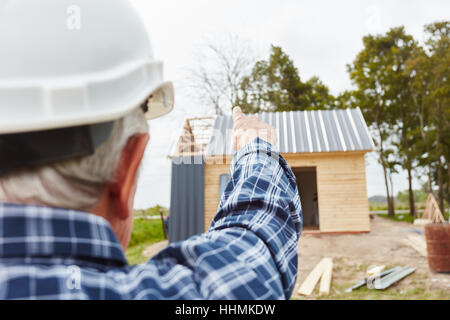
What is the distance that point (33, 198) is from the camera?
548 millimetres

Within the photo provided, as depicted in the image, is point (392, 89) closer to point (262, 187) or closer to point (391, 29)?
point (391, 29)

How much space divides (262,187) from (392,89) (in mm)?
20123

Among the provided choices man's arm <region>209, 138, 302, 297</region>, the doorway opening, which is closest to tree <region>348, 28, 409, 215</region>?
the doorway opening

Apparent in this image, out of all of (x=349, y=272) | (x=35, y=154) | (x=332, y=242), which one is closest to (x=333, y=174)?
(x=332, y=242)

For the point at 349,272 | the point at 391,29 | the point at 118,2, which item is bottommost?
the point at 349,272

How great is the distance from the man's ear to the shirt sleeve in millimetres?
119

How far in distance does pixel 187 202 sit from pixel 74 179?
31.6 ft

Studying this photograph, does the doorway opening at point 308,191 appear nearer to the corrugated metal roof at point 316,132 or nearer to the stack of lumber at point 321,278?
the corrugated metal roof at point 316,132

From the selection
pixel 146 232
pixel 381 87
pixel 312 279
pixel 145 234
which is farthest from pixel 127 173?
pixel 381 87

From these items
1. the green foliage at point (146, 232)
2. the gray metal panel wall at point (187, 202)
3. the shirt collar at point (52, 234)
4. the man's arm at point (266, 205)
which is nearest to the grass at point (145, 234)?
the green foliage at point (146, 232)

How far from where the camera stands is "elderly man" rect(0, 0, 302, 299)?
1.70ft

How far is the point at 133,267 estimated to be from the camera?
0.61m

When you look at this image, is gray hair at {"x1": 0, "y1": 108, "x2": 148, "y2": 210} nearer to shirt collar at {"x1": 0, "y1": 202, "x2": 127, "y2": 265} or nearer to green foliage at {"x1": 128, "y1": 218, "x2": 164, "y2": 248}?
shirt collar at {"x1": 0, "y1": 202, "x2": 127, "y2": 265}

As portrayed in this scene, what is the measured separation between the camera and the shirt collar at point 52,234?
0.51 meters
